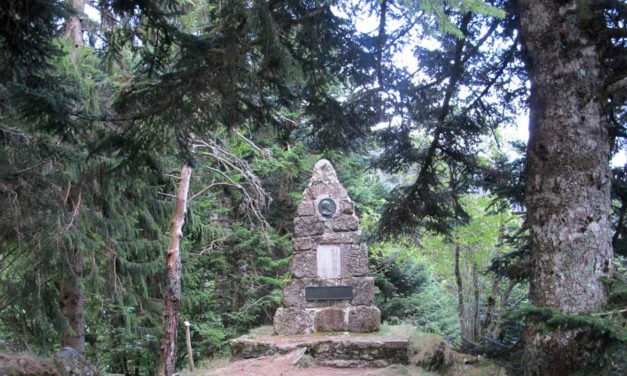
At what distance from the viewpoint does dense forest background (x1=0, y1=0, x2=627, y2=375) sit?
370 cm

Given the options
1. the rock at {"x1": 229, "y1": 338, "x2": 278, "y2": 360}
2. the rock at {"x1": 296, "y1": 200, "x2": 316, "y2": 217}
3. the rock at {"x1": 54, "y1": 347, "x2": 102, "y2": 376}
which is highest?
the rock at {"x1": 296, "y1": 200, "x2": 316, "y2": 217}

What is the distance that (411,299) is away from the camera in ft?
47.2

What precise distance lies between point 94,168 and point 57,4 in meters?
5.11

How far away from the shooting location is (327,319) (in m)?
8.55

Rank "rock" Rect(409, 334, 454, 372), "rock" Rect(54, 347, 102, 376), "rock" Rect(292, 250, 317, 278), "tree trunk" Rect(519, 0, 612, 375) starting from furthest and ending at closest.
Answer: "rock" Rect(292, 250, 317, 278)
"rock" Rect(409, 334, 454, 372)
"rock" Rect(54, 347, 102, 376)
"tree trunk" Rect(519, 0, 612, 375)

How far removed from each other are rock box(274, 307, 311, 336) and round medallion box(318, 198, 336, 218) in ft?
5.50

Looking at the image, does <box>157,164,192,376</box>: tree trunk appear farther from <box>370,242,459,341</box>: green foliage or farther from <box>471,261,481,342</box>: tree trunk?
<box>471,261,481,342</box>: tree trunk

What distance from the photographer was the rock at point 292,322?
8.55 meters

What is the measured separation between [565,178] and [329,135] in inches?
110

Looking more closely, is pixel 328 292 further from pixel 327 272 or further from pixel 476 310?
pixel 476 310

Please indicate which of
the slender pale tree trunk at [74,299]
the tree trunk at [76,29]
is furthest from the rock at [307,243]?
the tree trunk at [76,29]

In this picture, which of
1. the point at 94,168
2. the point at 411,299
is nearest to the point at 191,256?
the point at 94,168

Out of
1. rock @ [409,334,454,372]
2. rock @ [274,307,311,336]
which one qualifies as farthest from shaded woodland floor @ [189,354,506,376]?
rock @ [274,307,311,336]

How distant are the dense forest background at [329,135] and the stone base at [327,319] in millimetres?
1294
